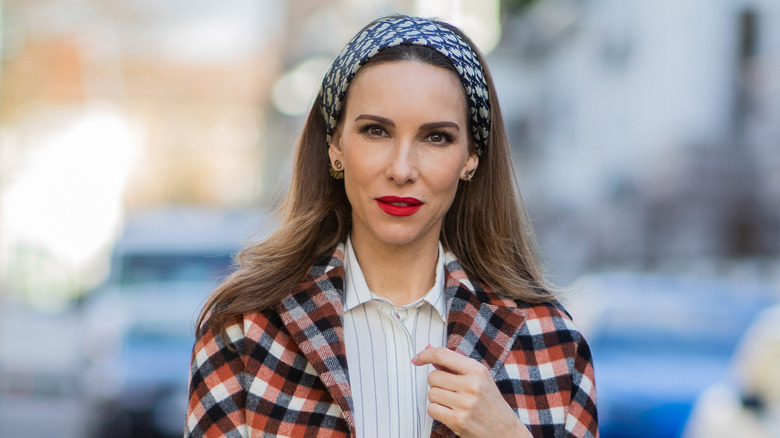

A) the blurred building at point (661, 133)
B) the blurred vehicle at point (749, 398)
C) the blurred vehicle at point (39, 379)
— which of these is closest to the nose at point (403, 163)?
the blurred vehicle at point (749, 398)

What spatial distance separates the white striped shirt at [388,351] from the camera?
7.20ft

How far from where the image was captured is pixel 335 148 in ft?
7.62

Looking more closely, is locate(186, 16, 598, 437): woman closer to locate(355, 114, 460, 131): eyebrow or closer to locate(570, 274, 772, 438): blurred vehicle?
locate(355, 114, 460, 131): eyebrow

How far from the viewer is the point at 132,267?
6996 millimetres

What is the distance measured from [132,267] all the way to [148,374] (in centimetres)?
120

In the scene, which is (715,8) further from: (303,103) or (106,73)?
(106,73)

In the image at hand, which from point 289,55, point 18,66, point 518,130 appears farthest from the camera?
point 289,55

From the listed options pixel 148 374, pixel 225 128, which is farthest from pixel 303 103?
pixel 225 128

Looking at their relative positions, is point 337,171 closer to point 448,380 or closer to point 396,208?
point 396,208

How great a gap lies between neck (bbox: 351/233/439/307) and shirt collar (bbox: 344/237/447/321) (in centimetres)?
2

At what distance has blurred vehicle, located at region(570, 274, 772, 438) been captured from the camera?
5.59 m

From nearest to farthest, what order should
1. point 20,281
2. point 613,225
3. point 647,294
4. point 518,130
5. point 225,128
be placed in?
point 647,294
point 20,281
point 613,225
point 518,130
point 225,128

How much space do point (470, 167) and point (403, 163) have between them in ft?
1.02

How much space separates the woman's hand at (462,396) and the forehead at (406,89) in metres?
0.58
